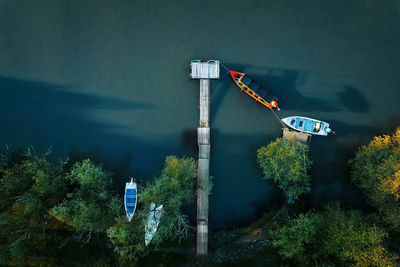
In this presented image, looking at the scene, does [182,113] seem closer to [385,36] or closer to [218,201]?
[218,201]

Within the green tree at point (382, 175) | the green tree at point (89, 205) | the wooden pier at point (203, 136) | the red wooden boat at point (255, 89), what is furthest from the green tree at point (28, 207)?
the green tree at point (382, 175)

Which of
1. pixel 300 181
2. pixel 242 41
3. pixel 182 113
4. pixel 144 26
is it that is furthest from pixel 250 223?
pixel 144 26

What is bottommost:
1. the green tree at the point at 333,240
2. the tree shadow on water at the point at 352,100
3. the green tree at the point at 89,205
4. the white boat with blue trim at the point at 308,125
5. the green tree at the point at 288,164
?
the green tree at the point at 333,240

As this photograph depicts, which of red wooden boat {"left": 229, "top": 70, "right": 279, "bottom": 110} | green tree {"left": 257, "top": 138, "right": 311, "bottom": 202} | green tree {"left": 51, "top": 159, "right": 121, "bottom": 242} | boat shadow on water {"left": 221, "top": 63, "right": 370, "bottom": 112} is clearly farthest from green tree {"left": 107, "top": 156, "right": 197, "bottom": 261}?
boat shadow on water {"left": 221, "top": 63, "right": 370, "bottom": 112}

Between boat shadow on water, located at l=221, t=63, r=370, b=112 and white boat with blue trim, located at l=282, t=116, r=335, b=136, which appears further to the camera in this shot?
boat shadow on water, located at l=221, t=63, r=370, b=112

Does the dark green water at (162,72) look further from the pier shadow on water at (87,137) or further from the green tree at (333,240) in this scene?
the green tree at (333,240)

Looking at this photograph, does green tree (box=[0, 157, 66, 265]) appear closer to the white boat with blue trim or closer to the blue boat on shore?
the blue boat on shore
